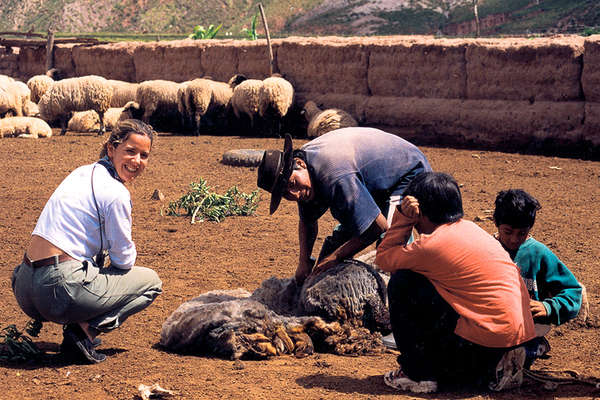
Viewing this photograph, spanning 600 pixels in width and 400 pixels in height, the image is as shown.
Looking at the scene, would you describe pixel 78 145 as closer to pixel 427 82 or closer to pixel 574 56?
pixel 427 82

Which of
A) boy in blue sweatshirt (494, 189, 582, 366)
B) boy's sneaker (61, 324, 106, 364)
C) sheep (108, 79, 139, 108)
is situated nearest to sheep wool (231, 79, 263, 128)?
sheep (108, 79, 139, 108)

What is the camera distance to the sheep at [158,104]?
17.0 meters

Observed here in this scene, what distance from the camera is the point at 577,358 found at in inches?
168

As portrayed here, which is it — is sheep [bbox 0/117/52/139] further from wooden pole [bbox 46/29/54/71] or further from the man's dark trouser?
the man's dark trouser

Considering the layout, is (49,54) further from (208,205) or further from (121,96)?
(208,205)

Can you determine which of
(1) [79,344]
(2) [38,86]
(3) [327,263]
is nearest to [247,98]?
(2) [38,86]

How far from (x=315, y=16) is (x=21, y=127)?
3836 cm

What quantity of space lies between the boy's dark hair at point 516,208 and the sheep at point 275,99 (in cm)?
1121

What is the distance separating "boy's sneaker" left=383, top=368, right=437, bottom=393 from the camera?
3648 mm

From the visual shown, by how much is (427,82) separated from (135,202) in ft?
20.4

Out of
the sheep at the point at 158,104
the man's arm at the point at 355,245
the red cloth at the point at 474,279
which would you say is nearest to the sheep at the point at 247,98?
the sheep at the point at 158,104

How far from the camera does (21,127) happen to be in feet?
51.5

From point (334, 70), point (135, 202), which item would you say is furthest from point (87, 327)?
point (334, 70)

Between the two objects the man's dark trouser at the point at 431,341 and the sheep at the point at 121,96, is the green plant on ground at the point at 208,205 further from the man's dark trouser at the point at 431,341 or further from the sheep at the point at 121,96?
the sheep at the point at 121,96
